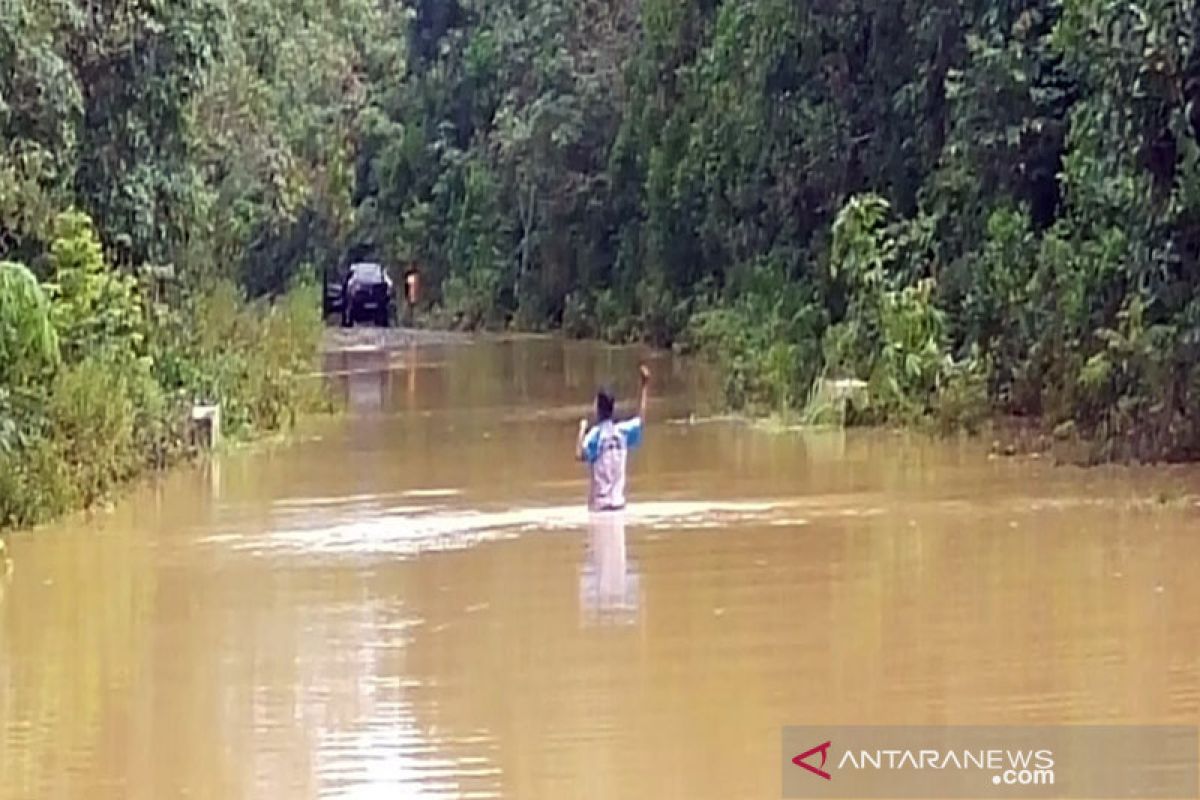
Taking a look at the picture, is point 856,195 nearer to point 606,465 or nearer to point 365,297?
point 606,465

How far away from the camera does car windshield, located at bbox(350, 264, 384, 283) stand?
5722cm

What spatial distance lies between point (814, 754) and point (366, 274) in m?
48.7

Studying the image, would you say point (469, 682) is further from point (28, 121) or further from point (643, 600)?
point (28, 121)

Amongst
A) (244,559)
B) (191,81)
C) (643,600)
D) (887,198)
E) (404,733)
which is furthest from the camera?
(887,198)

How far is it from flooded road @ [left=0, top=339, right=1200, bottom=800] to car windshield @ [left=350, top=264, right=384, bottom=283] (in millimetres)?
35958

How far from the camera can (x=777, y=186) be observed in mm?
34594

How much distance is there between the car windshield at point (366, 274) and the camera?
188ft

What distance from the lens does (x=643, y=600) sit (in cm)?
1340

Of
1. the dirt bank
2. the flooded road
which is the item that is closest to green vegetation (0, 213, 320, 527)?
the flooded road

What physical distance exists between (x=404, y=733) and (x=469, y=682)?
110 centimetres

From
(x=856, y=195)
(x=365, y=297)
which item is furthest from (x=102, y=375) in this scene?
(x=365, y=297)

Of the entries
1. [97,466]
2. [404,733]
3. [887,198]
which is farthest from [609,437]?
[887,198]

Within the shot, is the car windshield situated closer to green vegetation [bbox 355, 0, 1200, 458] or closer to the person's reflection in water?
green vegetation [bbox 355, 0, 1200, 458]

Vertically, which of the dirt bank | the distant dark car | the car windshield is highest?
the car windshield
